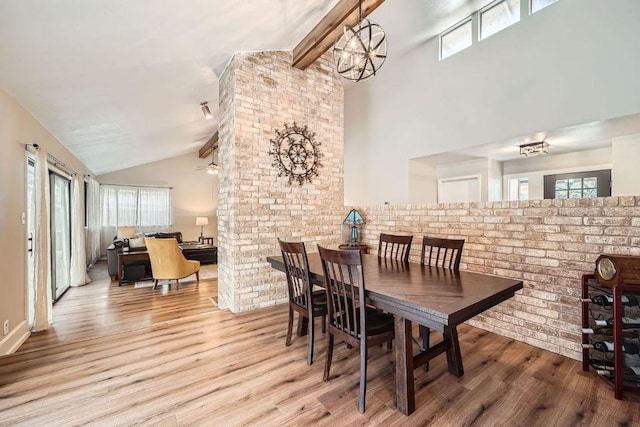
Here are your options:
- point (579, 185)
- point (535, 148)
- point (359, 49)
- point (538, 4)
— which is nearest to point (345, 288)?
point (359, 49)

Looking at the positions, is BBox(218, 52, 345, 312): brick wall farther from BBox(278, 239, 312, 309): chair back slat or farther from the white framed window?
the white framed window

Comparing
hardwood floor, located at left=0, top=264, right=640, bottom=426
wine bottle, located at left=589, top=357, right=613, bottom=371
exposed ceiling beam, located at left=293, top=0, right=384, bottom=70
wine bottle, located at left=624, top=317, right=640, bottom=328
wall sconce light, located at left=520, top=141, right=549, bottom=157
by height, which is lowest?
hardwood floor, located at left=0, top=264, right=640, bottom=426

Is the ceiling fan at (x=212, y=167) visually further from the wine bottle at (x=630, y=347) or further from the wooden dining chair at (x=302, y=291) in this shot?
the wine bottle at (x=630, y=347)

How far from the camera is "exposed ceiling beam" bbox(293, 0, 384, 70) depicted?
9.29 ft

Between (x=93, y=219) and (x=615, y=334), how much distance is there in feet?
29.4

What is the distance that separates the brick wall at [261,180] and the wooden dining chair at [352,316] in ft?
5.80

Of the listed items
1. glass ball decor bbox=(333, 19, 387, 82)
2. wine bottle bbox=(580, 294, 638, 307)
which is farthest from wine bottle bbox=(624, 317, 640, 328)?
glass ball decor bbox=(333, 19, 387, 82)

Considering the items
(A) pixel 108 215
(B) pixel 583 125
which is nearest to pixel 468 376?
(B) pixel 583 125

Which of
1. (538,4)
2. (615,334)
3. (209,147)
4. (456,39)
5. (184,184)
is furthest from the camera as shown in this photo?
(184,184)

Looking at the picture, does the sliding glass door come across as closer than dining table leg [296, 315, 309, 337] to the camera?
No

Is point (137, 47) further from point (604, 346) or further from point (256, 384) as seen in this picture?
point (604, 346)

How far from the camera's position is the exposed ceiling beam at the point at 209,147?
6988 millimetres

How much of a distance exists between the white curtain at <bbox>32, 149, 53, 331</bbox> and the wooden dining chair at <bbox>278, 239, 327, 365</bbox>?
8.75 ft

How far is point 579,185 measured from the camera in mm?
4672
